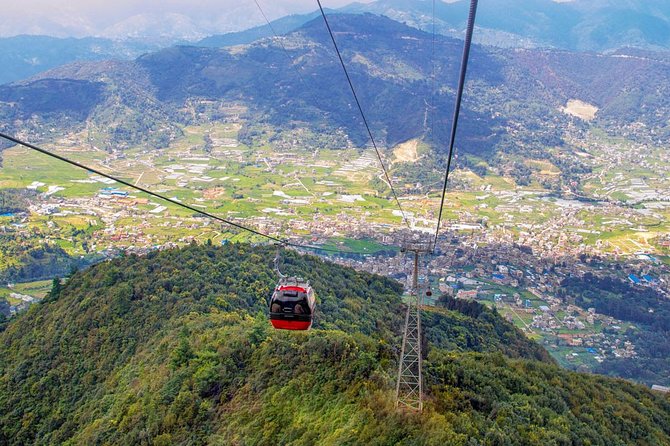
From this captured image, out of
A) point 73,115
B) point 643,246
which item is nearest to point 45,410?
point 643,246

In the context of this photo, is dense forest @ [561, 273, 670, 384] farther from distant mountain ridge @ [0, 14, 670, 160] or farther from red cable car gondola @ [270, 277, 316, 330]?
distant mountain ridge @ [0, 14, 670, 160]

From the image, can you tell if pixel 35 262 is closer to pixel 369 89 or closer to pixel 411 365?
pixel 411 365

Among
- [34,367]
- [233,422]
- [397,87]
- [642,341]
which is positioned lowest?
[642,341]

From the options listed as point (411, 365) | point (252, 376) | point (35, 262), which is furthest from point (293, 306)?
point (35, 262)

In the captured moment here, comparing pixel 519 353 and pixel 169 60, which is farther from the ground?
pixel 169 60

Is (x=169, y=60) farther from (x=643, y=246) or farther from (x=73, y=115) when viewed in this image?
(x=643, y=246)

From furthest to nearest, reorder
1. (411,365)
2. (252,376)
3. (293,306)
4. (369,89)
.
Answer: (369,89) → (252,376) → (411,365) → (293,306)
